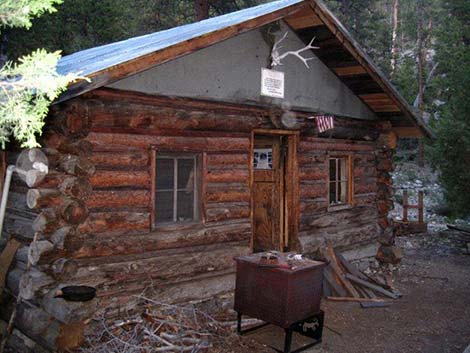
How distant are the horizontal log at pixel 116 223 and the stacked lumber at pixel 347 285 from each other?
3.88 meters

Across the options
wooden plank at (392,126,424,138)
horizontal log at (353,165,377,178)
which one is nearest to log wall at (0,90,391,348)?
horizontal log at (353,165,377,178)

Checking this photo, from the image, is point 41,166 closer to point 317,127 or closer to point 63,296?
point 63,296

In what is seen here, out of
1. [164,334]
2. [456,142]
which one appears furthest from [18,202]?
[456,142]

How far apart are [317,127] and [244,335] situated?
444cm

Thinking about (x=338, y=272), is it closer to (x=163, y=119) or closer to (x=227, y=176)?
(x=227, y=176)

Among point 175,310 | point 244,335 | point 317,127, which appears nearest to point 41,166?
point 175,310

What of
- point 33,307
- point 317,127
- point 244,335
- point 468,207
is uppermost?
point 317,127

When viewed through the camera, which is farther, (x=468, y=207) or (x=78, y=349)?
(x=468, y=207)

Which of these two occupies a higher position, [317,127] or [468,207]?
[317,127]

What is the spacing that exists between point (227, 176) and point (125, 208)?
1952 mm

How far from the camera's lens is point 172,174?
7387mm

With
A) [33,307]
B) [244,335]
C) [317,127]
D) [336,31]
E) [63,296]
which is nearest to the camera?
[63,296]

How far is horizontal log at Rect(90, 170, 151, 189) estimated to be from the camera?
644 centimetres

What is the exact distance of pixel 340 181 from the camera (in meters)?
10.8
